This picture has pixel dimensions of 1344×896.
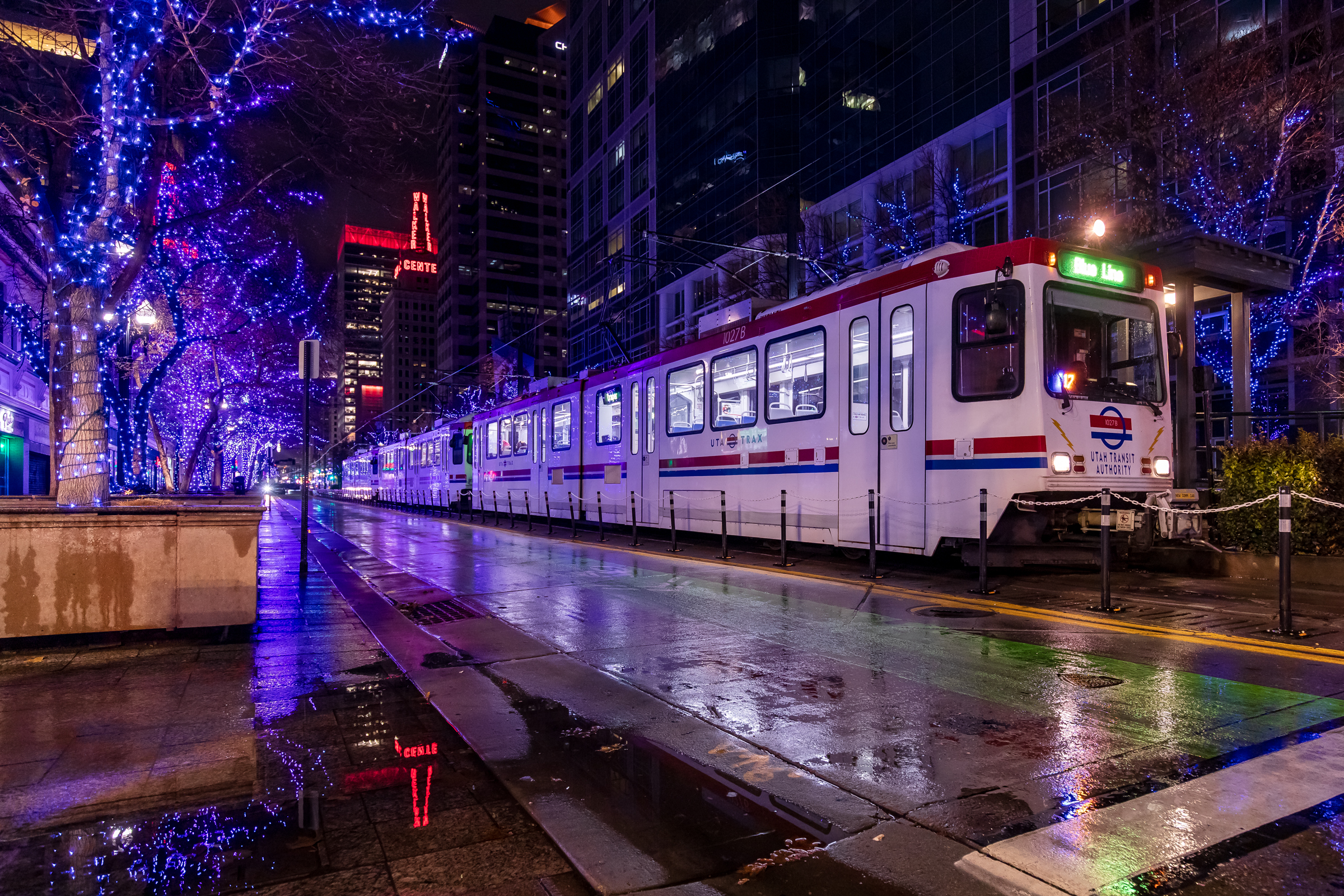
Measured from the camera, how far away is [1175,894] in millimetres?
2676

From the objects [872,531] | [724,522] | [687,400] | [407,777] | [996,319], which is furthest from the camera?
[687,400]

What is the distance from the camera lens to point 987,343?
31.2 ft

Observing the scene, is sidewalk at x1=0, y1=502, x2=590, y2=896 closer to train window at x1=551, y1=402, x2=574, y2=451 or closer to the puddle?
the puddle

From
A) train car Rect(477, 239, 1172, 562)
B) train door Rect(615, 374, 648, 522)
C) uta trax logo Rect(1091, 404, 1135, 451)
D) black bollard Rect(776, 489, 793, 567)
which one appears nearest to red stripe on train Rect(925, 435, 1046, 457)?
train car Rect(477, 239, 1172, 562)

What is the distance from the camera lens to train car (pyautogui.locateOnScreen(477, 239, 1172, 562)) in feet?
31.1

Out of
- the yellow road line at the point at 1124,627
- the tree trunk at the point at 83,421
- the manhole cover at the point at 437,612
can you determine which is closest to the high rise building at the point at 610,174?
the manhole cover at the point at 437,612

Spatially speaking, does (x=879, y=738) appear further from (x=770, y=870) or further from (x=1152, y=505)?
(x=1152, y=505)

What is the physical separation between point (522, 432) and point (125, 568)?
18.8 meters

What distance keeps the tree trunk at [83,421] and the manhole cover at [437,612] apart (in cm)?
347

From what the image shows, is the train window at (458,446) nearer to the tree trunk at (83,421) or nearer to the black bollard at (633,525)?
the black bollard at (633,525)

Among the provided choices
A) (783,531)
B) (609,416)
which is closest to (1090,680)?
(783,531)

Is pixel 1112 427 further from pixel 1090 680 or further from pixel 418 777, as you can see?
pixel 418 777

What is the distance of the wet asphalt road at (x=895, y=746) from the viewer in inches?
117

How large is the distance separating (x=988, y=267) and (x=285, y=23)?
8.88 metres
